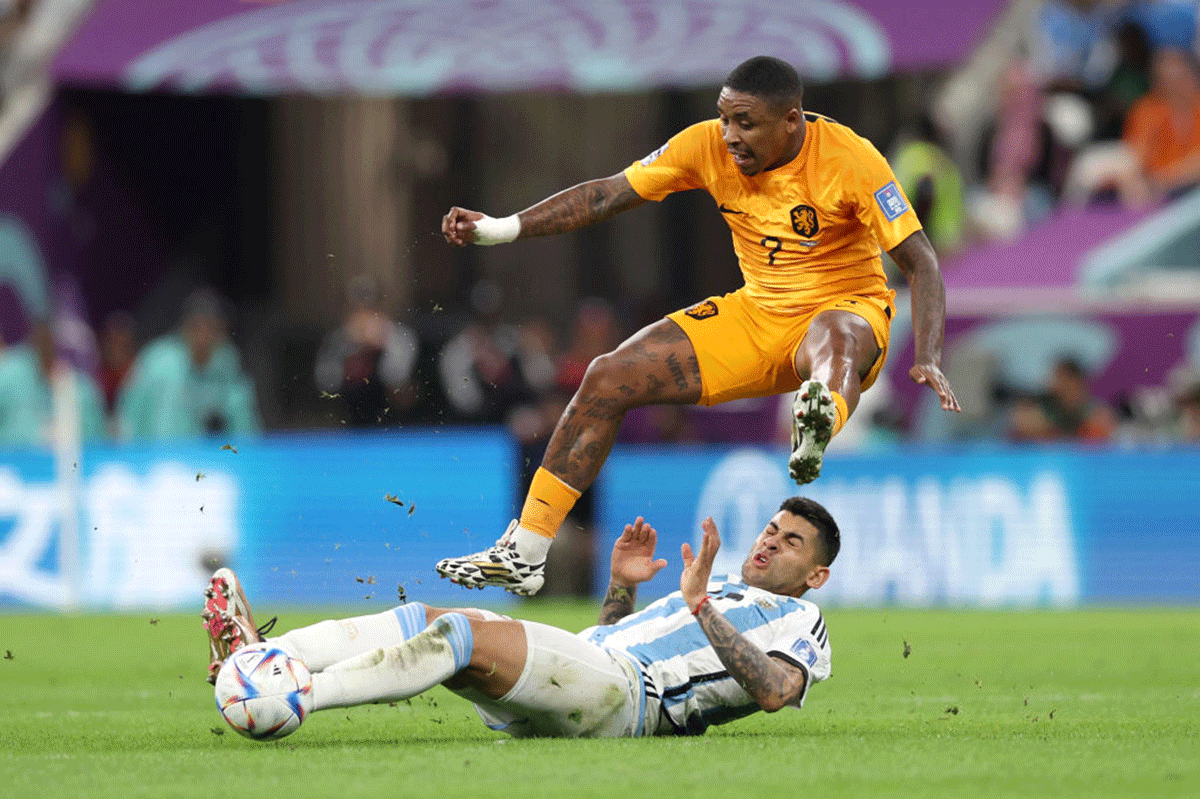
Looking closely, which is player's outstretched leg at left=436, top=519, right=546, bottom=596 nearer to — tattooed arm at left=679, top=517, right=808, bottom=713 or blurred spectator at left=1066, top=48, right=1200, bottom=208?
tattooed arm at left=679, top=517, right=808, bottom=713

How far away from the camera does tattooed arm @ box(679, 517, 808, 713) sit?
661cm

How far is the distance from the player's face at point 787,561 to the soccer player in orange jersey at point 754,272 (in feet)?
2.90

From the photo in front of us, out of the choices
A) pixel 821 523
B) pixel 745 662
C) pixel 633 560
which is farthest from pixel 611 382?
pixel 745 662

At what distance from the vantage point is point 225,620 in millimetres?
7082

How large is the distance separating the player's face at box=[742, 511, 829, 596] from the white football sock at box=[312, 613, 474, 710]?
1371 mm

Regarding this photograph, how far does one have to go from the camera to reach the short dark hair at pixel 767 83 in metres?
8.17

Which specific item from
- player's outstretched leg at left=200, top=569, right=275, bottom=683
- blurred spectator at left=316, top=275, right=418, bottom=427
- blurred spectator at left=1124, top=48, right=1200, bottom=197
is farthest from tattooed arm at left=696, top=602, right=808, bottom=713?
blurred spectator at left=1124, top=48, right=1200, bottom=197

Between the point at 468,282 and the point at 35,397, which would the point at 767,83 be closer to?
the point at 35,397

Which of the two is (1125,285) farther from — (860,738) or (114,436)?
(860,738)

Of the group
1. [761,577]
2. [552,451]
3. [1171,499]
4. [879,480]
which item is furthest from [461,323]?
[761,577]

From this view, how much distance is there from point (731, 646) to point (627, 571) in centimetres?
105

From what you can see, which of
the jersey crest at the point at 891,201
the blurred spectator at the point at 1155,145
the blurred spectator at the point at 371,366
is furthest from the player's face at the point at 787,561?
the blurred spectator at the point at 1155,145

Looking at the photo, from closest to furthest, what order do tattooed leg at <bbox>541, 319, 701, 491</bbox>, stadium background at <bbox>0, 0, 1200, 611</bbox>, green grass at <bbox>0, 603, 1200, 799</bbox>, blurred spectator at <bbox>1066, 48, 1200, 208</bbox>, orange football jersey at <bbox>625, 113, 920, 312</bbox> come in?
green grass at <bbox>0, 603, 1200, 799</bbox>, orange football jersey at <bbox>625, 113, 920, 312</bbox>, tattooed leg at <bbox>541, 319, 701, 491</bbox>, stadium background at <bbox>0, 0, 1200, 611</bbox>, blurred spectator at <bbox>1066, 48, 1200, 208</bbox>

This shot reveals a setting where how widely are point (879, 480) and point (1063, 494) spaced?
1.48 m
